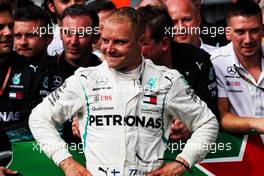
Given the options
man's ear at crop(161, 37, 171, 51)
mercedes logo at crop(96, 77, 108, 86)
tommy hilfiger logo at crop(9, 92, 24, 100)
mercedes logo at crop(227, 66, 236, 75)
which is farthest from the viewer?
mercedes logo at crop(227, 66, 236, 75)

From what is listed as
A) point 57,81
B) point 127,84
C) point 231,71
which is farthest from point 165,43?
point 127,84

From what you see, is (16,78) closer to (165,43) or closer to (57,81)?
(57,81)

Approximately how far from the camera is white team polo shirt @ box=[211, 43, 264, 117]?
21.9ft

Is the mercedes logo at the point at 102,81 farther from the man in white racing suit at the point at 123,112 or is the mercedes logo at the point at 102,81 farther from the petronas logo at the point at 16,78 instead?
the petronas logo at the point at 16,78

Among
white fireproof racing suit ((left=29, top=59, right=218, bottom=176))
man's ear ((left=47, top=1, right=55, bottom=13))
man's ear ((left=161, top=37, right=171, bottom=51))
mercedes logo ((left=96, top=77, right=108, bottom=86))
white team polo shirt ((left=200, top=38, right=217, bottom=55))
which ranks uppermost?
man's ear ((left=47, top=1, right=55, bottom=13))

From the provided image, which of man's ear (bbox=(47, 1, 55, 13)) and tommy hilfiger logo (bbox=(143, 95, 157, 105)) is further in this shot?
man's ear (bbox=(47, 1, 55, 13))

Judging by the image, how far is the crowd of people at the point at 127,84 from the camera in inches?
215

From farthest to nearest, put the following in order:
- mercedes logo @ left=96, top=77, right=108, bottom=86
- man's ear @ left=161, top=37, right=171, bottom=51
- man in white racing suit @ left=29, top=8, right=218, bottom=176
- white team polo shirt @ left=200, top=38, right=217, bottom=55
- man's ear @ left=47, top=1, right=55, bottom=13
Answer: man's ear @ left=47, top=1, right=55, bottom=13, white team polo shirt @ left=200, top=38, right=217, bottom=55, man's ear @ left=161, top=37, right=171, bottom=51, mercedes logo @ left=96, top=77, right=108, bottom=86, man in white racing suit @ left=29, top=8, right=218, bottom=176

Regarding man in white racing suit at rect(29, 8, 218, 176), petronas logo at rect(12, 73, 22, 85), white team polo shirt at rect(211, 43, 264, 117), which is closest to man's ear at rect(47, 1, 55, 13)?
petronas logo at rect(12, 73, 22, 85)

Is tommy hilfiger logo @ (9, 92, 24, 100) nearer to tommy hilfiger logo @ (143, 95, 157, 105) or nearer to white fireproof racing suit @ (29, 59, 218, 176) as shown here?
white fireproof racing suit @ (29, 59, 218, 176)

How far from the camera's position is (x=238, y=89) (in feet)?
22.1

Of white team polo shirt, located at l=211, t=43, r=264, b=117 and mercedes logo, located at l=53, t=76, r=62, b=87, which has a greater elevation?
mercedes logo, located at l=53, t=76, r=62, b=87

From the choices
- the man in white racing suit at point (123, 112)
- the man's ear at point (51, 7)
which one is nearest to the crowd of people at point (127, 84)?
the man in white racing suit at point (123, 112)

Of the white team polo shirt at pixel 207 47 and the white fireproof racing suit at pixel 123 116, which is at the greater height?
the white team polo shirt at pixel 207 47
